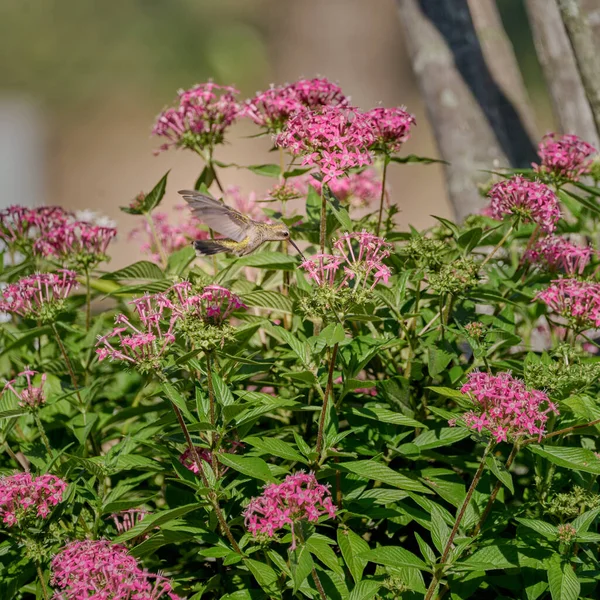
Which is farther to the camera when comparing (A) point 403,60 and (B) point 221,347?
(A) point 403,60

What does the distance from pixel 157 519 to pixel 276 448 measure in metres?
0.34

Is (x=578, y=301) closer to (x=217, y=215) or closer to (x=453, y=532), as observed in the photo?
(x=453, y=532)

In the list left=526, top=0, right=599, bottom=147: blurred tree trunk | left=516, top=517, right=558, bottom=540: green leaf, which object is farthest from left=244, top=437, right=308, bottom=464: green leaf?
left=526, top=0, right=599, bottom=147: blurred tree trunk

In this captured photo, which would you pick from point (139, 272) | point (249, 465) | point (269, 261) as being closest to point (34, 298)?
point (139, 272)

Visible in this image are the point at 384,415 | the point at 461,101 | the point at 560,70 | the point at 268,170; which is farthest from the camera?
the point at 461,101

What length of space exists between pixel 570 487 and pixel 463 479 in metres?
0.33

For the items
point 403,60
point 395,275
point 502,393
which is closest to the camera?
point 502,393

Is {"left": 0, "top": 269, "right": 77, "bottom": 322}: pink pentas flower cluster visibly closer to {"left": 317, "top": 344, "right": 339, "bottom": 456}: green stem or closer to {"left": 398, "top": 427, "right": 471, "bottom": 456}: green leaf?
{"left": 317, "top": 344, "right": 339, "bottom": 456}: green stem

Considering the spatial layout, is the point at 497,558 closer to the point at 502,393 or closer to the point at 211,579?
the point at 502,393

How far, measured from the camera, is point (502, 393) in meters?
2.04

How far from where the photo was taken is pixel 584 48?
3598mm

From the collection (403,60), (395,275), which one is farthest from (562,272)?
(403,60)

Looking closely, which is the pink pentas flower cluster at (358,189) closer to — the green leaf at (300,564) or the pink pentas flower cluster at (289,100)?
the pink pentas flower cluster at (289,100)

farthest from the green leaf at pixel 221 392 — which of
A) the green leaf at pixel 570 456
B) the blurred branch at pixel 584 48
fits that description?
the blurred branch at pixel 584 48
